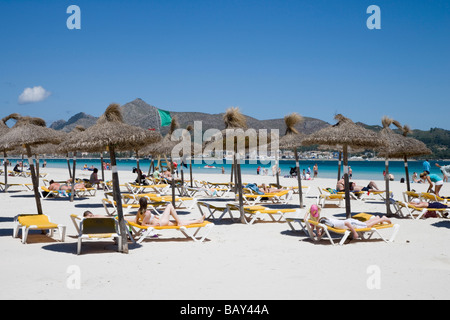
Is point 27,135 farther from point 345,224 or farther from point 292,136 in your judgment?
point 292,136

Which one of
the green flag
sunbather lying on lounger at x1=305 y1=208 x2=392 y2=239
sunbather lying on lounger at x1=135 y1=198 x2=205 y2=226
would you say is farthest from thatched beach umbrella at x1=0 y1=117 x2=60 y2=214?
the green flag

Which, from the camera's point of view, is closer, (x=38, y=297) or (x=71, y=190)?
(x=38, y=297)

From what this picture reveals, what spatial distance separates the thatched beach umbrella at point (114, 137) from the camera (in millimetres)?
6656

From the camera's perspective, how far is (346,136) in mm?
8914

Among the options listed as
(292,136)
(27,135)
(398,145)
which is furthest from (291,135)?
(27,135)

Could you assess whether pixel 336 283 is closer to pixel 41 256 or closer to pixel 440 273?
pixel 440 273

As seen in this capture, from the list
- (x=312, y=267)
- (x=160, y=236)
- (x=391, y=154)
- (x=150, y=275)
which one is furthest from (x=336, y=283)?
(x=391, y=154)

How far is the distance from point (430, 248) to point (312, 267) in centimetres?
259

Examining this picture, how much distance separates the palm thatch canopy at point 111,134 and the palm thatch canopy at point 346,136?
3.61m

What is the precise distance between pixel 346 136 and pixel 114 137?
4.78 meters

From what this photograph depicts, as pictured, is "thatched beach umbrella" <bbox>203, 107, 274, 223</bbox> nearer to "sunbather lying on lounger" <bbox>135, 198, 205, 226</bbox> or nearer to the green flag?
"sunbather lying on lounger" <bbox>135, 198, 205, 226</bbox>
